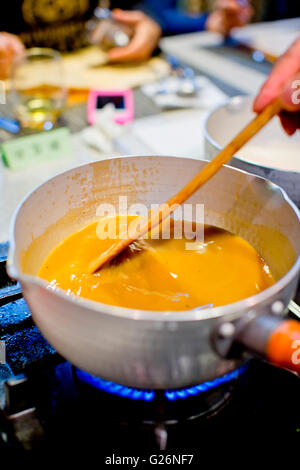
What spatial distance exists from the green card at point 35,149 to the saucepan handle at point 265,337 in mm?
1014

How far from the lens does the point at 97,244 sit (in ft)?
2.94

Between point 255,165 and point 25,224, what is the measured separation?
19.2 inches

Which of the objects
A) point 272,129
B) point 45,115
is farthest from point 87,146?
point 272,129

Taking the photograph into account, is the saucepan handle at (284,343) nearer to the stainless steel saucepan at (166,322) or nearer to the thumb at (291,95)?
the stainless steel saucepan at (166,322)

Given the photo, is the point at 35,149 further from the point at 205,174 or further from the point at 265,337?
the point at 265,337

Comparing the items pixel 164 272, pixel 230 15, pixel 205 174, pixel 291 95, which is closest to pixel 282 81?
pixel 291 95

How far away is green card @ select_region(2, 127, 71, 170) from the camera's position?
4.25 feet

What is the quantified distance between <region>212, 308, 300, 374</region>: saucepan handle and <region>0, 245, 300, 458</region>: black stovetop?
236 millimetres

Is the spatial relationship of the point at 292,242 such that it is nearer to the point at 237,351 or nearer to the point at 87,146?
the point at 237,351

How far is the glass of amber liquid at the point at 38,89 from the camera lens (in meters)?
1.56

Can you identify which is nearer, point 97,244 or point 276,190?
point 276,190

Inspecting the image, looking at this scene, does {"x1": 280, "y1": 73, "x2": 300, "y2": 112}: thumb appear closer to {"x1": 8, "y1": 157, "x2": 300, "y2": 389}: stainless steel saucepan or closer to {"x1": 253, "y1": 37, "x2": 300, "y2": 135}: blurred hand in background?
{"x1": 253, "y1": 37, "x2": 300, "y2": 135}: blurred hand in background

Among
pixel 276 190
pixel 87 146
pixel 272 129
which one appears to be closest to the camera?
pixel 276 190

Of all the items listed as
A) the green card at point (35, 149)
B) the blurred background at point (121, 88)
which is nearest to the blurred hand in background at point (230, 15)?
the blurred background at point (121, 88)
